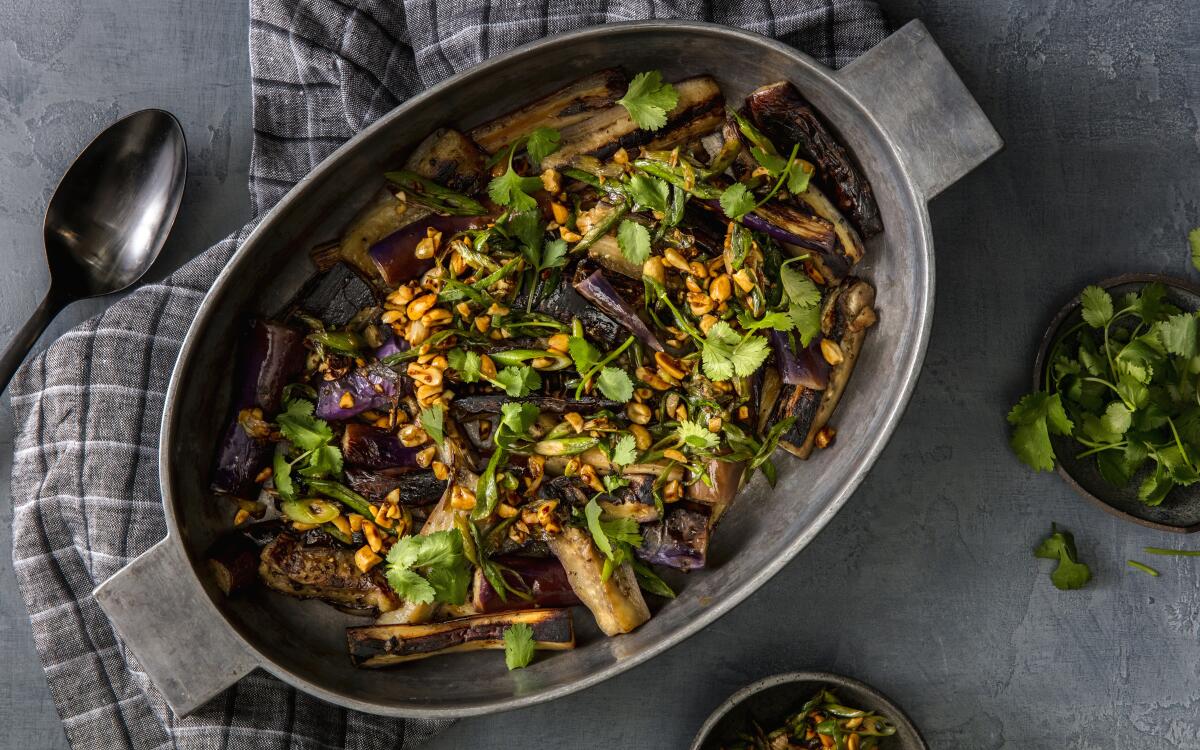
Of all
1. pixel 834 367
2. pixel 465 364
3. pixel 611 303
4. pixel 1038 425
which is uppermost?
pixel 611 303

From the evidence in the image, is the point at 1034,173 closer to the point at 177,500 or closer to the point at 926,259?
the point at 926,259

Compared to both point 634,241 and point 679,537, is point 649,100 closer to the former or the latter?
point 634,241

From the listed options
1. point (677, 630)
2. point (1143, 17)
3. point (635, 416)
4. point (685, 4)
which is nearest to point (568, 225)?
point (635, 416)

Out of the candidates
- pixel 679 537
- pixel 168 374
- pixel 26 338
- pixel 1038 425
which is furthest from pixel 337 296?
pixel 1038 425

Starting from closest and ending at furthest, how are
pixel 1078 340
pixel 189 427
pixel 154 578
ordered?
pixel 154 578
pixel 189 427
pixel 1078 340

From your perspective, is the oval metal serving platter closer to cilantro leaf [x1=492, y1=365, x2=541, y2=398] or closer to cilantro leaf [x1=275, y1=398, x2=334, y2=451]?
cilantro leaf [x1=275, y1=398, x2=334, y2=451]

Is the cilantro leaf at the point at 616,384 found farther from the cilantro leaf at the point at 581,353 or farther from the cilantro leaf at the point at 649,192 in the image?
the cilantro leaf at the point at 649,192
